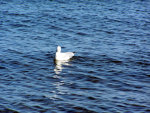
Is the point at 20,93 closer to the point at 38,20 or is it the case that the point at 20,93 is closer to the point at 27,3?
the point at 38,20

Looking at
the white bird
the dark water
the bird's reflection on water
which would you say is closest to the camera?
the dark water

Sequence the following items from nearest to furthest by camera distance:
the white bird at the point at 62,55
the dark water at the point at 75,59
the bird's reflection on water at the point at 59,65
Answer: the dark water at the point at 75,59, the bird's reflection on water at the point at 59,65, the white bird at the point at 62,55

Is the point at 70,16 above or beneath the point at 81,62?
above

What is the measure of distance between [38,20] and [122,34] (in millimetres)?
7370

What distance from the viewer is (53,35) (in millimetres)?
22453

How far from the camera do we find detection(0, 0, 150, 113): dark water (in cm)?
1242

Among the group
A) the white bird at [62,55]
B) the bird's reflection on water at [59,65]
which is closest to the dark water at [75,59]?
the bird's reflection on water at [59,65]

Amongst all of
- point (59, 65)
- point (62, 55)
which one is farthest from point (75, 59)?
point (59, 65)

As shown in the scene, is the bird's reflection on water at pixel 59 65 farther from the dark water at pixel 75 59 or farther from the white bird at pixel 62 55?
the white bird at pixel 62 55

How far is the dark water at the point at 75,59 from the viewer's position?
40.8 ft

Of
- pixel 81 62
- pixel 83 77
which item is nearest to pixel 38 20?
pixel 81 62

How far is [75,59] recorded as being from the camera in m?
18.2

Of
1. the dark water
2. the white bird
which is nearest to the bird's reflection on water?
the dark water

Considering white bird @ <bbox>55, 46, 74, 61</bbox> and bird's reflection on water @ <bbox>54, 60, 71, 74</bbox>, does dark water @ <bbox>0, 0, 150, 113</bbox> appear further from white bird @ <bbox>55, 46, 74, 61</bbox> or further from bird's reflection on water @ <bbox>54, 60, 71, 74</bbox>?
white bird @ <bbox>55, 46, 74, 61</bbox>
